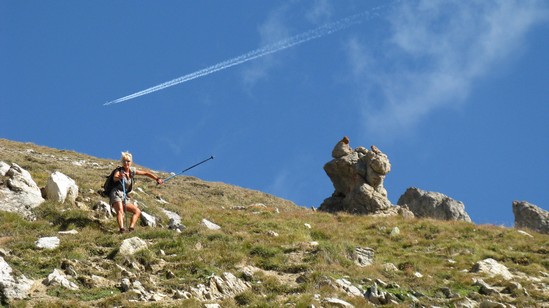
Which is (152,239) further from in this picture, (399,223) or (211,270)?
(399,223)

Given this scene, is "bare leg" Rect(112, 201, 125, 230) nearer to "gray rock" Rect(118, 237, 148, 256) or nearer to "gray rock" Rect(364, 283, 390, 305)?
"gray rock" Rect(118, 237, 148, 256)

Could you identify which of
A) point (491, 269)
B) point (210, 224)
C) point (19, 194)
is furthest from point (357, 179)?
point (19, 194)

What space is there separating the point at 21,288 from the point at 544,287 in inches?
559

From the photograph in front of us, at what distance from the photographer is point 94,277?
52.2 feet

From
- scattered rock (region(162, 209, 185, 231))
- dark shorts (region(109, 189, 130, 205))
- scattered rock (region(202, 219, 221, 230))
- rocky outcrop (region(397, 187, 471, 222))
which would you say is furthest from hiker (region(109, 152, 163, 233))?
rocky outcrop (region(397, 187, 471, 222))

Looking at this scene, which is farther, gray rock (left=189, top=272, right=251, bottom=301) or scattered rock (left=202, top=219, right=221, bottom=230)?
scattered rock (left=202, top=219, right=221, bottom=230)

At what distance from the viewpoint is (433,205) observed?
42125mm

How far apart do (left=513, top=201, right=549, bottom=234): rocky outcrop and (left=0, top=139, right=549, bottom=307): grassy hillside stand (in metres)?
10.0

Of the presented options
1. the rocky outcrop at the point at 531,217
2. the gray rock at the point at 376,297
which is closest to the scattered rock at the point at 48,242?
the gray rock at the point at 376,297

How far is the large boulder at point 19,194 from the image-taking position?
21.5 meters

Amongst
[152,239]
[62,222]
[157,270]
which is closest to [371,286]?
[157,270]

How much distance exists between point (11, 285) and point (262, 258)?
721 cm

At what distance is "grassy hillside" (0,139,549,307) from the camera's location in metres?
15.9

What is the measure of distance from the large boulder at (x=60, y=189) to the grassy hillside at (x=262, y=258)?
0.37 metres
